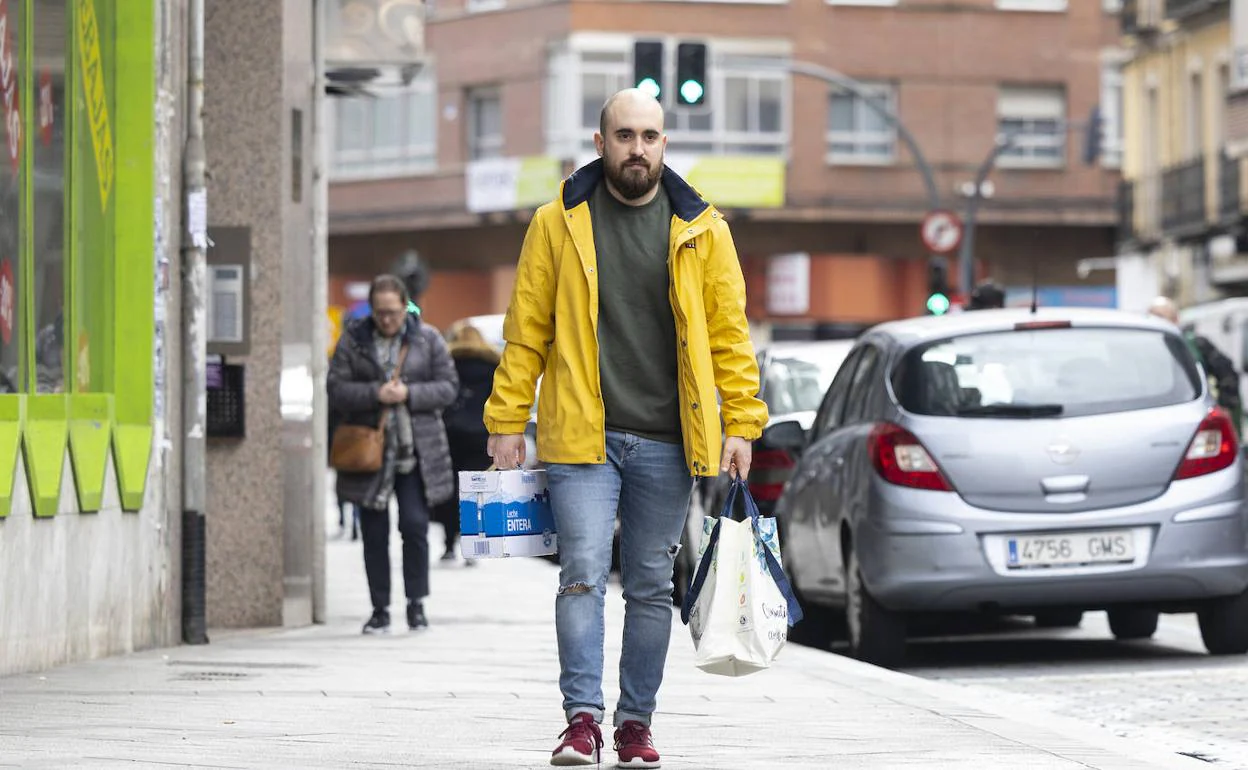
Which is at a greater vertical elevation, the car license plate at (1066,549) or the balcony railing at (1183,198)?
the balcony railing at (1183,198)

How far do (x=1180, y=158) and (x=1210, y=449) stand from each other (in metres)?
39.1

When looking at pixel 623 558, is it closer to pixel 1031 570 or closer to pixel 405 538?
pixel 1031 570

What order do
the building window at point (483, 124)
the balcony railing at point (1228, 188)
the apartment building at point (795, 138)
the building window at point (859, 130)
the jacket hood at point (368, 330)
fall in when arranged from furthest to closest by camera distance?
the building window at point (483, 124)
the building window at point (859, 130)
the apartment building at point (795, 138)
the balcony railing at point (1228, 188)
the jacket hood at point (368, 330)

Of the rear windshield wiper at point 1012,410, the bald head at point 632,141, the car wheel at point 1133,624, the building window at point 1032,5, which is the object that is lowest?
the car wheel at point 1133,624

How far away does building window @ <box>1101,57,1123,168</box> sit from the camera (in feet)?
178

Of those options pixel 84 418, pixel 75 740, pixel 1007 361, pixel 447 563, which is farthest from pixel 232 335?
pixel 447 563

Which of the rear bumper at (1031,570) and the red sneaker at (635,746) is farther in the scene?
the rear bumper at (1031,570)

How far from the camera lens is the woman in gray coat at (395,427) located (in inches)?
535

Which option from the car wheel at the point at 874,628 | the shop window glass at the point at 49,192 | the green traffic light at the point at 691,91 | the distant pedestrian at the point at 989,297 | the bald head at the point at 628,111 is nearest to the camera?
the bald head at the point at 628,111

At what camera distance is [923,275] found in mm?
53125

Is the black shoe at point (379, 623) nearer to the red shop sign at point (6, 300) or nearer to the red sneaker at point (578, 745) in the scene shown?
the red shop sign at point (6, 300)

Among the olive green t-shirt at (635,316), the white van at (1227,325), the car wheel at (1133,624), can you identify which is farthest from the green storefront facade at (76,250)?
the white van at (1227,325)

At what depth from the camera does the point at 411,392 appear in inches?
536

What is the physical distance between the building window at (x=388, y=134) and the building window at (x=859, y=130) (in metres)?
7.83
